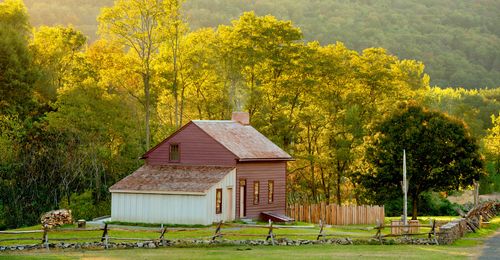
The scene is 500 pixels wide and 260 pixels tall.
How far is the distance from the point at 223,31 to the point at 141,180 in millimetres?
21104

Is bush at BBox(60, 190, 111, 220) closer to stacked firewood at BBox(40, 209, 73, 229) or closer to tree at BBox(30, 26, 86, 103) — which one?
tree at BBox(30, 26, 86, 103)

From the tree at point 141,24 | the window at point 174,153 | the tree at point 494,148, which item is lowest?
the window at point 174,153

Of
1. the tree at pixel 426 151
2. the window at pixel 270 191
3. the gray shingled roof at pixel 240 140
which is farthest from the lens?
the tree at pixel 426 151

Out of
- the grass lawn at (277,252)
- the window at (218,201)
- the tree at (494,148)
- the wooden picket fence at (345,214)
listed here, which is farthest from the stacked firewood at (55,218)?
the tree at (494,148)

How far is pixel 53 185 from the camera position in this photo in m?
67.8

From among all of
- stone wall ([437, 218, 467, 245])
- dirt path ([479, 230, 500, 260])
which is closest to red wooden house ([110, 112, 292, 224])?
stone wall ([437, 218, 467, 245])

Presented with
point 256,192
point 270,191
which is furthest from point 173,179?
point 270,191

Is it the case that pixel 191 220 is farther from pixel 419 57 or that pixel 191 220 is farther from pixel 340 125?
pixel 419 57

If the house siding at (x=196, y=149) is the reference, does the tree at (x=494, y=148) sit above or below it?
above

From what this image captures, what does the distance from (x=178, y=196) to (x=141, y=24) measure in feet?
62.9

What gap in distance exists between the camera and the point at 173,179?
52219 mm

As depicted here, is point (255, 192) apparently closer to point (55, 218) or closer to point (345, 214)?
point (345, 214)

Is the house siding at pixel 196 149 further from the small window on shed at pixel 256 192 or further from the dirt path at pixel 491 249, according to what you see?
the dirt path at pixel 491 249

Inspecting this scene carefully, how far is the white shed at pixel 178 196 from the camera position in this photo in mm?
50156
